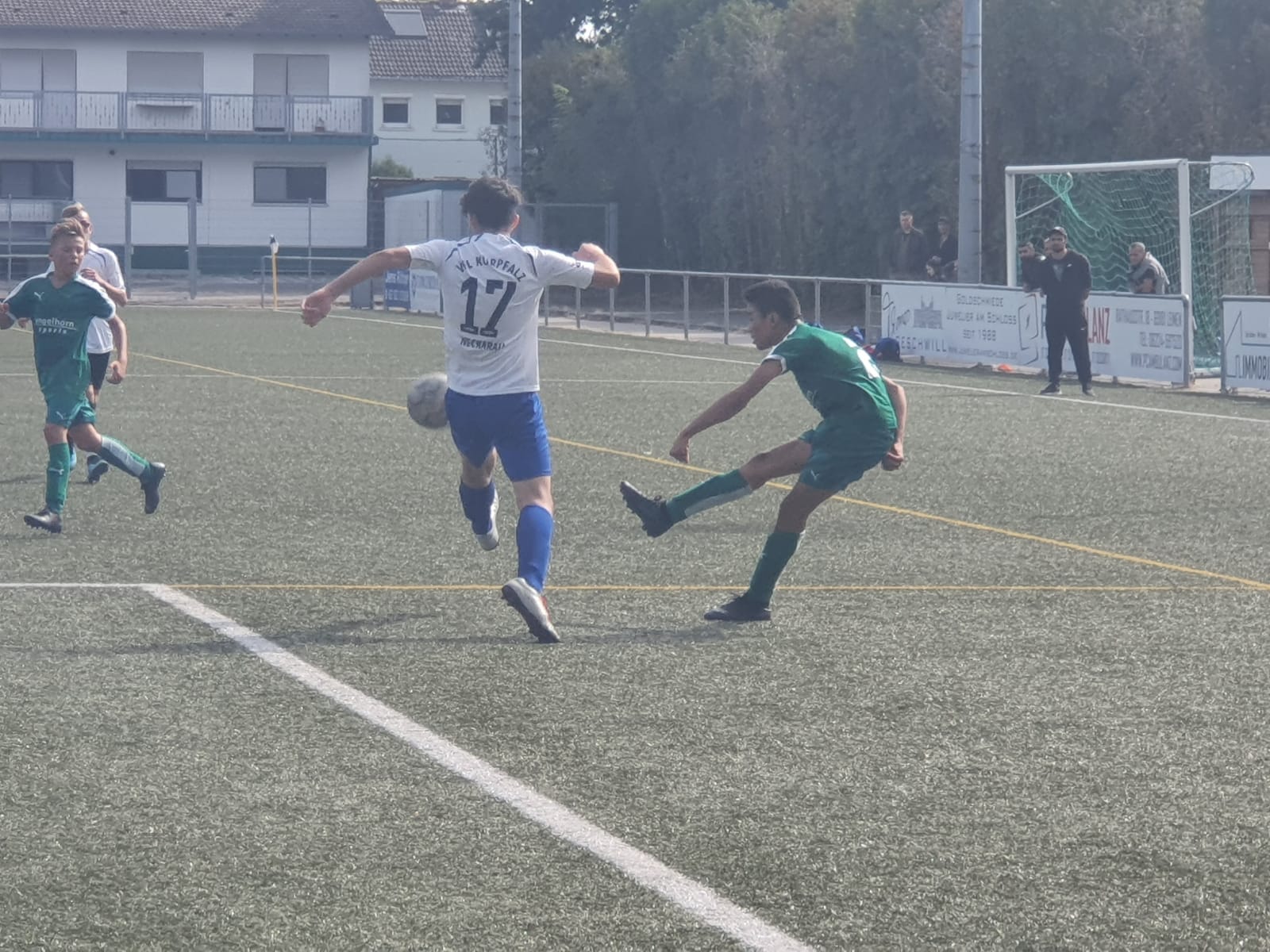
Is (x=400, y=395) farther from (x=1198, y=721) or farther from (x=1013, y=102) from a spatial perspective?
(x=1013, y=102)

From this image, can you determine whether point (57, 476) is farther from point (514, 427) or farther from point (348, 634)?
point (514, 427)

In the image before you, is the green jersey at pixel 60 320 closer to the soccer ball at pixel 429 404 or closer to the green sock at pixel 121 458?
the green sock at pixel 121 458

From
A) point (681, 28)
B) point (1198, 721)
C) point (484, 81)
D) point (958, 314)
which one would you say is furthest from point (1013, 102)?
point (484, 81)

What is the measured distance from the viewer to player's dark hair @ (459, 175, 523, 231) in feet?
26.1

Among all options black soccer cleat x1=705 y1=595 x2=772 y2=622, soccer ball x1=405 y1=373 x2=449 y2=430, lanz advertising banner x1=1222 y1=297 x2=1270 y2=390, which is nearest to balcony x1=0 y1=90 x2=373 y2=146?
lanz advertising banner x1=1222 y1=297 x2=1270 y2=390

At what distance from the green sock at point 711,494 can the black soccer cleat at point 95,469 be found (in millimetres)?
5029

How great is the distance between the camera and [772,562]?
8.43 meters

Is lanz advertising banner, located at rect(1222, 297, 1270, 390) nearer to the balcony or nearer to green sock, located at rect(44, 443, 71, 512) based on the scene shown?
green sock, located at rect(44, 443, 71, 512)

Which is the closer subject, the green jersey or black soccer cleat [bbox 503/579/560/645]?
black soccer cleat [bbox 503/579/560/645]

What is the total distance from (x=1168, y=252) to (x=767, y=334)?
68.2ft

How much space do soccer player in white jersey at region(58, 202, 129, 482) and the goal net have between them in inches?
590

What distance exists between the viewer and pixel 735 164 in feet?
142

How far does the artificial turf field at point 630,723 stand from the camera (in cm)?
481

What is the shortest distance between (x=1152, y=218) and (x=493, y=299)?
21.5 m
